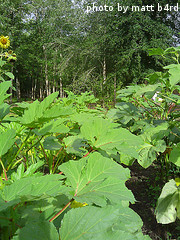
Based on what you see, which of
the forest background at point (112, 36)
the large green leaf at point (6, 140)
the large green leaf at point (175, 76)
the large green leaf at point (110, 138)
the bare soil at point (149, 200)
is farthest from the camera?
the forest background at point (112, 36)

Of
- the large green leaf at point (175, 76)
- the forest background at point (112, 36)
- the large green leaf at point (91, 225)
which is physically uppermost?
the forest background at point (112, 36)

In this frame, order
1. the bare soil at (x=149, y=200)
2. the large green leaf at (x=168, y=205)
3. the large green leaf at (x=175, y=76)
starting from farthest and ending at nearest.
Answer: the bare soil at (x=149, y=200)
the large green leaf at (x=168, y=205)
the large green leaf at (x=175, y=76)

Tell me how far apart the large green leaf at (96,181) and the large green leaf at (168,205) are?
2.73 ft

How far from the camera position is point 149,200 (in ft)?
5.57

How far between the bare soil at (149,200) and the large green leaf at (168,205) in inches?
6.0

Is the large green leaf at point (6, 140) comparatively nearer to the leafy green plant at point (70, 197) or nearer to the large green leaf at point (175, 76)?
the leafy green plant at point (70, 197)

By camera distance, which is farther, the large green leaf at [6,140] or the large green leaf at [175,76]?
the large green leaf at [175,76]

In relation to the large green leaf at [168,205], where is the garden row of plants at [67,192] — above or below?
above

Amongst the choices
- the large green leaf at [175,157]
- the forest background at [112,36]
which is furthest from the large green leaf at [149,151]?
the forest background at [112,36]

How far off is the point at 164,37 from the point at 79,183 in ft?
43.6

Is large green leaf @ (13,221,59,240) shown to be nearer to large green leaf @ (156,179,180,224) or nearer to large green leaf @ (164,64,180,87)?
large green leaf @ (164,64,180,87)

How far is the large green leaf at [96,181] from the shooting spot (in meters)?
0.36

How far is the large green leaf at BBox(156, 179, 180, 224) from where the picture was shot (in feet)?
3.51

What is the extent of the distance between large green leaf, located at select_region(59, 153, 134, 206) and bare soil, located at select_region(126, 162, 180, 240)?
2.00 ft
